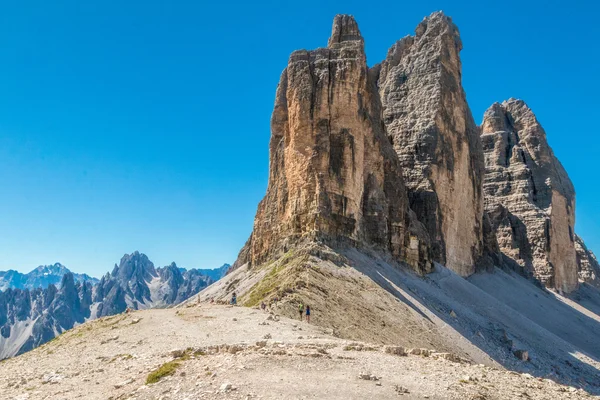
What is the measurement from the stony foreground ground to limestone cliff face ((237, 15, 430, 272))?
2707 cm

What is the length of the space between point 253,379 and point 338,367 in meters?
3.29

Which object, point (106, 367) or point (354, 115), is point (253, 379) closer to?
point (106, 367)

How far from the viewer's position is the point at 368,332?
35781 mm

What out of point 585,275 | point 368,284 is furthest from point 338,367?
point 585,275

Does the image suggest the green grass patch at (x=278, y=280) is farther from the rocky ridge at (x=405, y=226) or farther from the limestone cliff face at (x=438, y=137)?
the limestone cliff face at (x=438, y=137)

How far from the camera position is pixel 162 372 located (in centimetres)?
1697

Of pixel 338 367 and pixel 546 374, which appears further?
pixel 546 374

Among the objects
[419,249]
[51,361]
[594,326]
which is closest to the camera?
[51,361]

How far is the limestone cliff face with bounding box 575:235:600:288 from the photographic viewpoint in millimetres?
141375

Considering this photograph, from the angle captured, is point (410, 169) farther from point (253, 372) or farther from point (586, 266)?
point (586, 266)

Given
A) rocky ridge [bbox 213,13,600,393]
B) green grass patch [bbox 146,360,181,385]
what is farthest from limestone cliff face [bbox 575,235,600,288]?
green grass patch [bbox 146,360,181,385]

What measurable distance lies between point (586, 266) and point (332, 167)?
4760 inches

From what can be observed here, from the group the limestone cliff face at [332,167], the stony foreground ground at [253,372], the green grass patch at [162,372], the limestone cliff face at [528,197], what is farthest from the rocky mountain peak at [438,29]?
the green grass patch at [162,372]

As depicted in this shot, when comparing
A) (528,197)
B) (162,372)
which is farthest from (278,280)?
(528,197)
